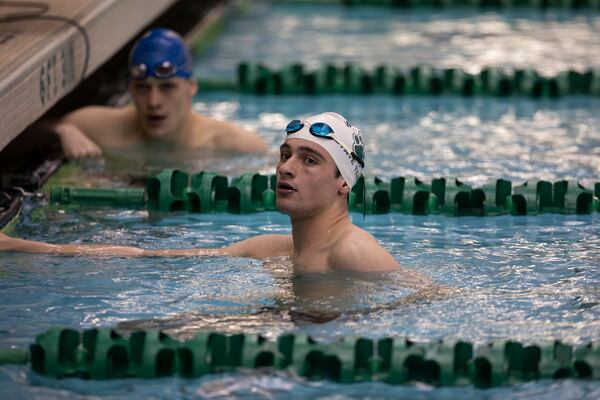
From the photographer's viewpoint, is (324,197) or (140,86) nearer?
(324,197)

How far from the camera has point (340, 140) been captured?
4531 mm

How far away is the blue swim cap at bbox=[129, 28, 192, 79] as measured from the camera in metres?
6.36

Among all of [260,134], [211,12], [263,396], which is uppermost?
[211,12]

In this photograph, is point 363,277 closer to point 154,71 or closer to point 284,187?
point 284,187

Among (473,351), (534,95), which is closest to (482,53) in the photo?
(534,95)

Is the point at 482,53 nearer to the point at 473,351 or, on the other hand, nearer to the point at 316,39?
the point at 316,39

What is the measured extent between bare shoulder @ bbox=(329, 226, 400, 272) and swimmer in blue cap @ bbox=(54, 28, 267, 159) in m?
2.25

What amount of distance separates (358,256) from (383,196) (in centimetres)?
136

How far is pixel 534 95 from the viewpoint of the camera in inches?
315

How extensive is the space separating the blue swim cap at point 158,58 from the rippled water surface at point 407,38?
2145 mm

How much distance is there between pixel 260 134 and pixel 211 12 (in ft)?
11.2

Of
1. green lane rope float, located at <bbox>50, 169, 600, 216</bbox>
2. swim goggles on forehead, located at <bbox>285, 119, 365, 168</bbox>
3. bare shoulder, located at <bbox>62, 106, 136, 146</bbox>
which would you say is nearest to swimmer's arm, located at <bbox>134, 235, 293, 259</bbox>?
swim goggles on forehead, located at <bbox>285, 119, 365, 168</bbox>

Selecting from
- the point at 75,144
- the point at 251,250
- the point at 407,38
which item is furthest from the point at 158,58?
the point at 407,38

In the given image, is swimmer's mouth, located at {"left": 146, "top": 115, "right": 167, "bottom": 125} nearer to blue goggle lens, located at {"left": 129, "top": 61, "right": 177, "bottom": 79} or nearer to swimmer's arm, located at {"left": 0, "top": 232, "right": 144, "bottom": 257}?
blue goggle lens, located at {"left": 129, "top": 61, "right": 177, "bottom": 79}
